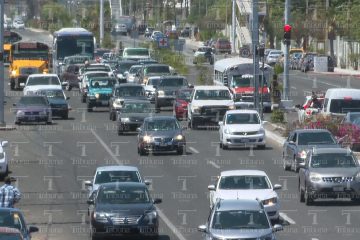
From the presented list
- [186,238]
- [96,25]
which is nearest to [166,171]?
[186,238]

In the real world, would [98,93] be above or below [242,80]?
below

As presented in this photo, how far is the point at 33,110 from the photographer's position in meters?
59.3

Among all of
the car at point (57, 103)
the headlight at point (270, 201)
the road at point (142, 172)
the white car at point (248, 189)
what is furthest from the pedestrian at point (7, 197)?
the car at point (57, 103)

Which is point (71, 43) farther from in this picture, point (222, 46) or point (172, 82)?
point (222, 46)

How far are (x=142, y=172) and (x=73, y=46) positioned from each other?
48207 millimetres

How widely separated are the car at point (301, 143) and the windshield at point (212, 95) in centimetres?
1550

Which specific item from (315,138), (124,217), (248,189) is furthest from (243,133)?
(124,217)

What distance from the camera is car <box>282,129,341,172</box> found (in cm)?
4125

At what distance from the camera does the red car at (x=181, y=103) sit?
6194 centimetres

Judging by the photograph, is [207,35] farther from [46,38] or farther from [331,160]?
[331,160]

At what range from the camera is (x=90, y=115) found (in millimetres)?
65938

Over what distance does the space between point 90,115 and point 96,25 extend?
2472 inches

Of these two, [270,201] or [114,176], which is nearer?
[270,201]

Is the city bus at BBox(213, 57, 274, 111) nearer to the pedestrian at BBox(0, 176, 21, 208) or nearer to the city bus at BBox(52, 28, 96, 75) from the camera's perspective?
the city bus at BBox(52, 28, 96, 75)
